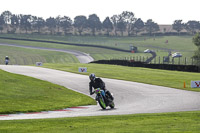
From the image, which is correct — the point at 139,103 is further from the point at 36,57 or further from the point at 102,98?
the point at 36,57

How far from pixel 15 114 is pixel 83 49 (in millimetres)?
105932

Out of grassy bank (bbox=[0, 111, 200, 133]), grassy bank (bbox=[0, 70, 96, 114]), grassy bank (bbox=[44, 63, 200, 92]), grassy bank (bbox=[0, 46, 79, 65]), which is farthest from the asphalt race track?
grassy bank (bbox=[0, 46, 79, 65])

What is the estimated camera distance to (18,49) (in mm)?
123000

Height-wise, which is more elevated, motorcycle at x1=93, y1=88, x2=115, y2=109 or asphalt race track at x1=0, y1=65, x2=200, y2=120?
motorcycle at x1=93, y1=88, x2=115, y2=109

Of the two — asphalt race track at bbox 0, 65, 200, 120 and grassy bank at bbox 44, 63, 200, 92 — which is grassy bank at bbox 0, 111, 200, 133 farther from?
grassy bank at bbox 44, 63, 200, 92

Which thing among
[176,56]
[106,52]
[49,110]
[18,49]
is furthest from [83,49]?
[49,110]

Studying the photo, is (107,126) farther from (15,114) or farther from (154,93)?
(154,93)

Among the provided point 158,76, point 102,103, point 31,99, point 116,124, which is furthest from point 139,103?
point 158,76

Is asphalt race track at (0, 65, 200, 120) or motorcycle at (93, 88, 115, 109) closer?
asphalt race track at (0, 65, 200, 120)

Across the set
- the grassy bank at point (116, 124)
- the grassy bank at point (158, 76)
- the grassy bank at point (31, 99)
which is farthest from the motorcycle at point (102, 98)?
the grassy bank at point (158, 76)

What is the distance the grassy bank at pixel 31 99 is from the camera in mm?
19562

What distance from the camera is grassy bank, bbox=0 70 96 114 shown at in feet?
64.2

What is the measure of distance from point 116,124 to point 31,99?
994 cm

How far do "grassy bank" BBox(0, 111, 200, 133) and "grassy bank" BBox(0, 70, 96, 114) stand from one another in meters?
5.00
